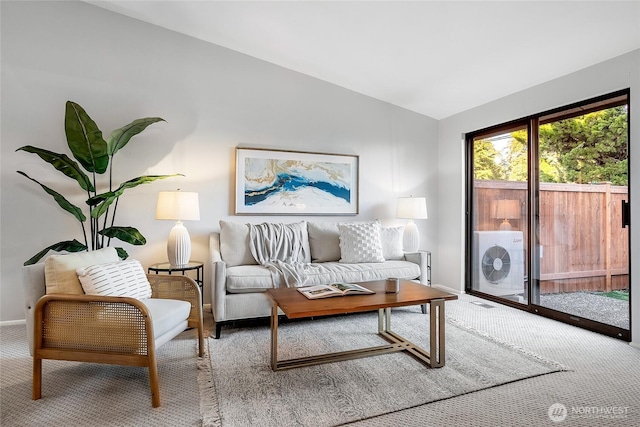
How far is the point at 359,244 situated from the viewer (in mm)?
3658

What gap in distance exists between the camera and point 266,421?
1695 millimetres

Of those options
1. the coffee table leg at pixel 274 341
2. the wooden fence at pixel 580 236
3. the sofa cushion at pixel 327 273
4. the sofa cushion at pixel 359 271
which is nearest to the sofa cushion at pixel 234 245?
the sofa cushion at pixel 327 273

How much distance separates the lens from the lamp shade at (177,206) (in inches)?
→ 126

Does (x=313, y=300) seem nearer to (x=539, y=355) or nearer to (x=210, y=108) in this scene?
(x=539, y=355)

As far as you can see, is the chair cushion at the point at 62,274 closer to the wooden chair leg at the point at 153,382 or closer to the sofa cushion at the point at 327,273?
the wooden chair leg at the point at 153,382

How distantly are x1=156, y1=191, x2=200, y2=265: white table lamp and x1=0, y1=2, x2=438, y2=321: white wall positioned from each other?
1.45 feet

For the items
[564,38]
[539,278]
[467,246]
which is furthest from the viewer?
[467,246]

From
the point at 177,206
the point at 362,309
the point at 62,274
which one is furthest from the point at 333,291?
the point at 177,206

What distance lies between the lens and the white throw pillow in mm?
3902

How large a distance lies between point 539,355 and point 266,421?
76.6 inches

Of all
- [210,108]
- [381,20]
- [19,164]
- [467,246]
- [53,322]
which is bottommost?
[53,322]

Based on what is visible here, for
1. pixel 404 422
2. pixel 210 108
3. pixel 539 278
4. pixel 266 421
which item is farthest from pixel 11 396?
pixel 539 278
